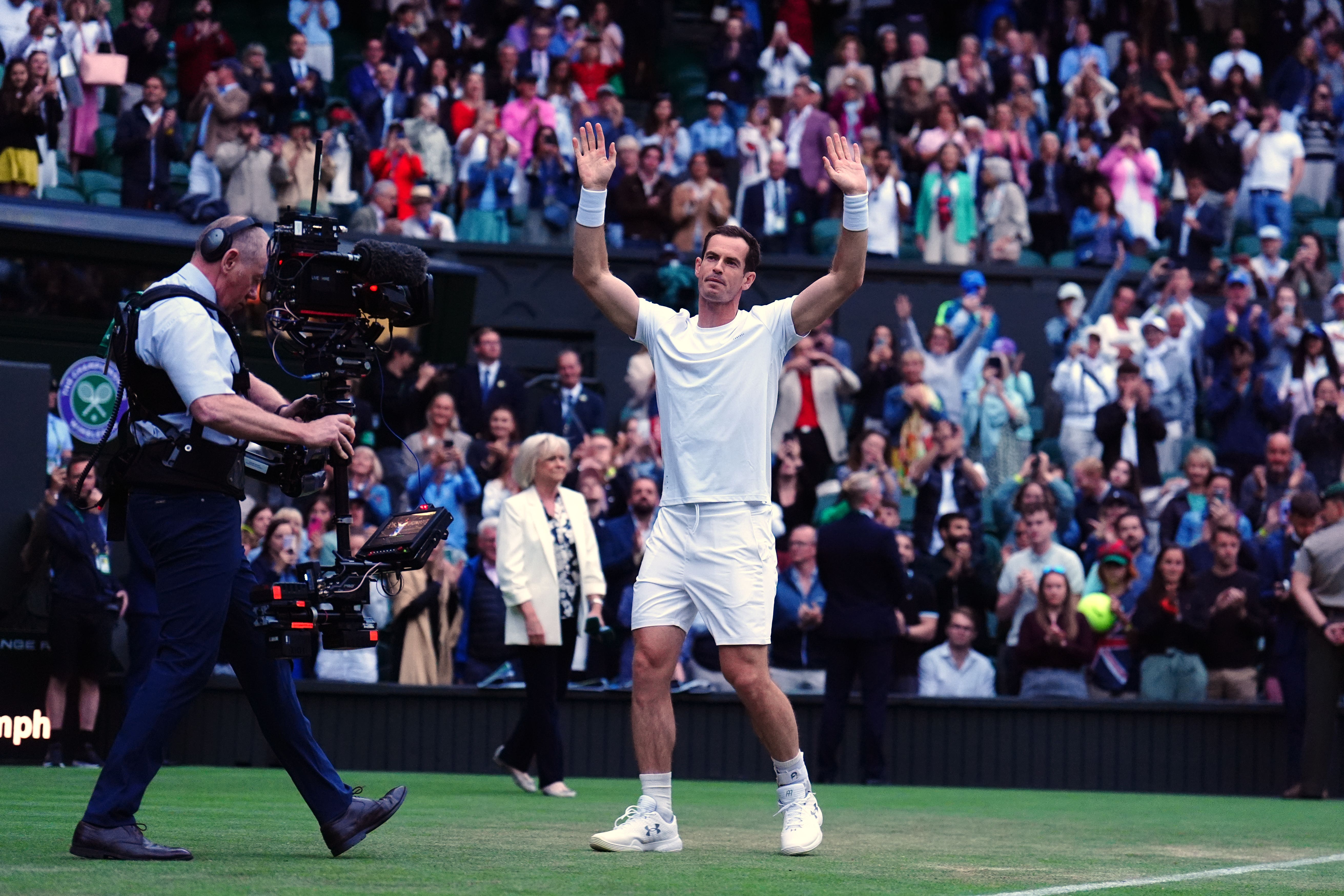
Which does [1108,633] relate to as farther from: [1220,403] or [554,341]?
[554,341]

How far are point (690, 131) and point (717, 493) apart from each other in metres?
15.1

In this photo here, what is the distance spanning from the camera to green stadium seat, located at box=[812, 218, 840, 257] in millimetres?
21281

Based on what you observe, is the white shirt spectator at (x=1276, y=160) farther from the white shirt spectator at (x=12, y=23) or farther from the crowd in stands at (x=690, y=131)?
the white shirt spectator at (x=12, y=23)

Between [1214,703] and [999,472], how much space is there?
424 centimetres

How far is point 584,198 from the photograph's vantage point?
23.4 ft

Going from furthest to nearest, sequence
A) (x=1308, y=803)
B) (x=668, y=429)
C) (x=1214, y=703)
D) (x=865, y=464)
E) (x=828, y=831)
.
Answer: (x=865, y=464) → (x=1214, y=703) → (x=1308, y=803) → (x=828, y=831) → (x=668, y=429)

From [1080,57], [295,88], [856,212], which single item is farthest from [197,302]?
[1080,57]

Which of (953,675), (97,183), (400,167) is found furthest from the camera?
(400,167)

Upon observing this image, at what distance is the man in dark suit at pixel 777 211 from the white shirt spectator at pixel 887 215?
776mm

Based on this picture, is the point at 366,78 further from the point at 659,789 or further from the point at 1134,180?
the point at 659,789

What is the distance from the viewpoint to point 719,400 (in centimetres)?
701

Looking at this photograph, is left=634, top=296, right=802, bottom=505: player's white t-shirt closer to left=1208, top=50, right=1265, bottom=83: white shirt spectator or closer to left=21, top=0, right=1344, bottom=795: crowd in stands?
left=21, top=0, right=1344, bottom=795: crowd in stands

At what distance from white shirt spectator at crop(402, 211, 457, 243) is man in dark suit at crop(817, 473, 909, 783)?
7840 millimetres

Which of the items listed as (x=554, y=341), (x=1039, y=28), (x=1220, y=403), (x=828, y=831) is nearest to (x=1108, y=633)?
(x=1220, y=403)
